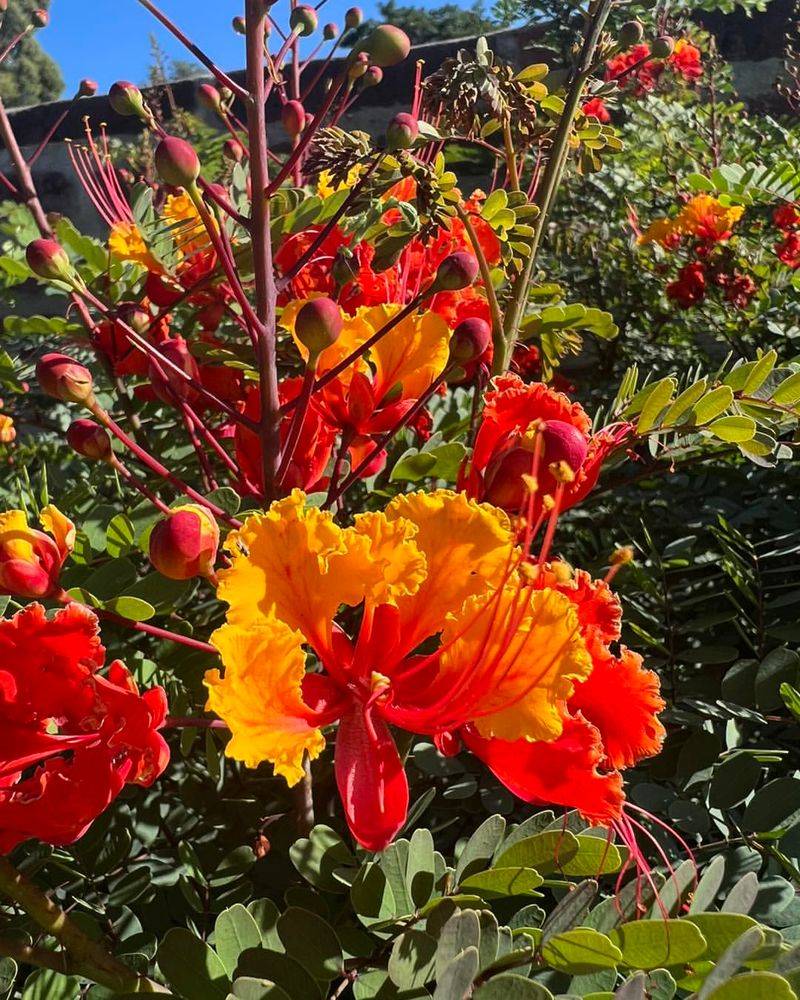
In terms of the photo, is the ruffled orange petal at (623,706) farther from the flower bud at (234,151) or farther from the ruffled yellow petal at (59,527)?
the flower bud at (234,151)

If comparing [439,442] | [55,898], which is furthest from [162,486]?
[55,898]

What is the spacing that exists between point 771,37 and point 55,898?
4191 mm

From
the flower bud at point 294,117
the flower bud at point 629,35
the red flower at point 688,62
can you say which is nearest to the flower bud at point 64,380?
the flower bud at point 294,117

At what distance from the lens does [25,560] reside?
597 mm

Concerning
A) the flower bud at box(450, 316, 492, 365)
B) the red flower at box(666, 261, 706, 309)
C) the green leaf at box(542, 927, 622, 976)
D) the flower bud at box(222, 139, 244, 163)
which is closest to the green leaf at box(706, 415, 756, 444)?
the flower bud at box(450, 316, 492, 365)

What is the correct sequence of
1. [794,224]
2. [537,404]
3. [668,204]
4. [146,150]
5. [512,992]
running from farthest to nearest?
[146,150], [668,204], [794,224], [537,404], [512,992]

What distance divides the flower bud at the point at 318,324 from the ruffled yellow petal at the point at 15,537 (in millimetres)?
240

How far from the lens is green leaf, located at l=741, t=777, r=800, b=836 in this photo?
70 centimetres

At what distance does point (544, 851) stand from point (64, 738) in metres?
0.34

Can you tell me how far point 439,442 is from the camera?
100 centimetres

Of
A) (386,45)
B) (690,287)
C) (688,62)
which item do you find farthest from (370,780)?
(688,62)

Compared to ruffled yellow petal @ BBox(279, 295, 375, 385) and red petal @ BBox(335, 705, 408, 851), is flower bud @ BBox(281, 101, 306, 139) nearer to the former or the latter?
ruffled yellow petal @ BBox(279, 295, 375, 385)

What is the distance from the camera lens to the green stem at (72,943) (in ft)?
1.84

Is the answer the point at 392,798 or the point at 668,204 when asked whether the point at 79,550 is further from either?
the point at 668,204
